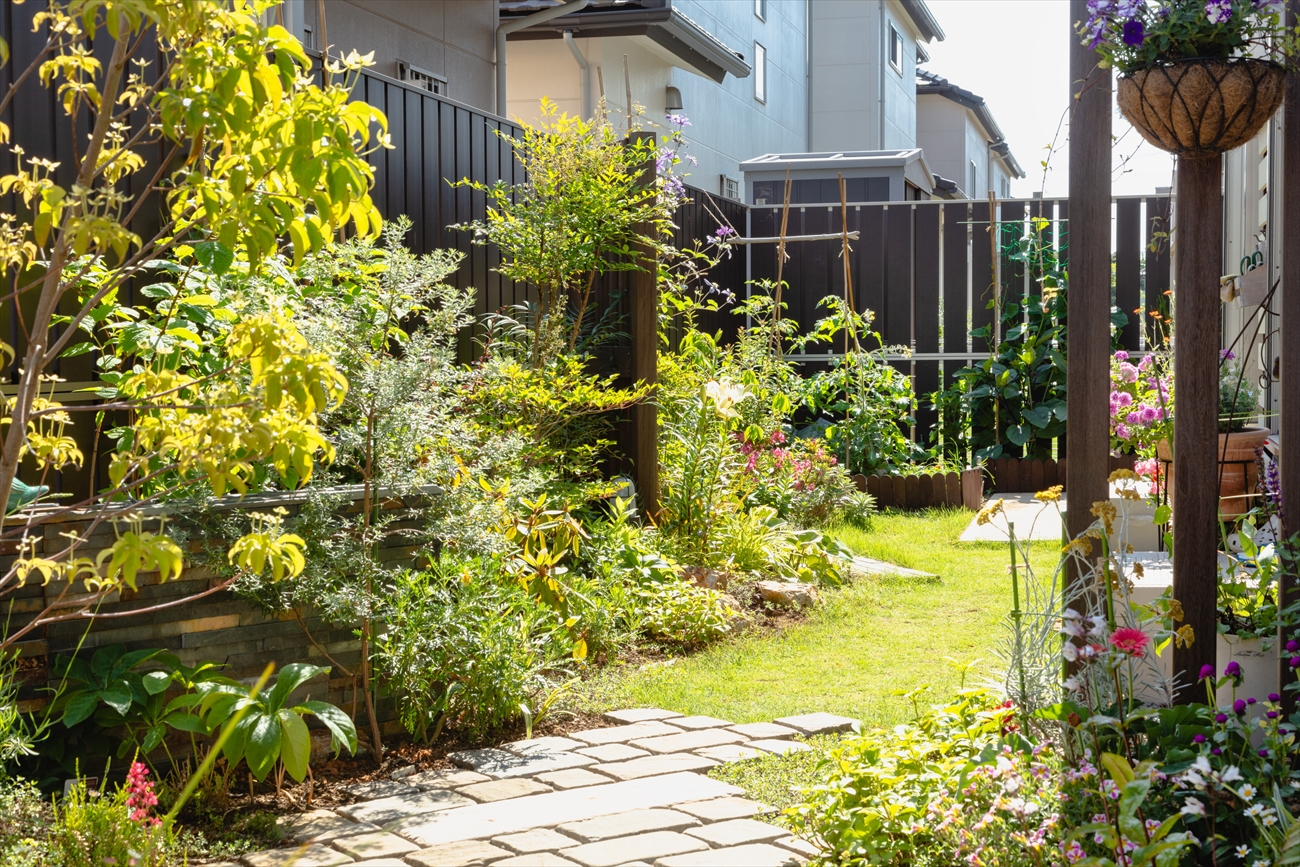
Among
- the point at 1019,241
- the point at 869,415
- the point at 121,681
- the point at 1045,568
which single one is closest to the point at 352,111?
the point at 121,681

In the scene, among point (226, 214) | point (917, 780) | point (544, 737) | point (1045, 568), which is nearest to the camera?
point (226, 214)

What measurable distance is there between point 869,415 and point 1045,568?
2768 millimetres

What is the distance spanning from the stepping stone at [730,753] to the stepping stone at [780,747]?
3cm

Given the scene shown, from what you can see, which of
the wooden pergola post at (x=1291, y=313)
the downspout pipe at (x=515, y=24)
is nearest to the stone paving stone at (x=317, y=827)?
the wooden pergola post at (x=1291, y=313)

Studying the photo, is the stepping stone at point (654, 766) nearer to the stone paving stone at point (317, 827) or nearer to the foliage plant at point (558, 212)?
the stone paving stone at point (317, 827)

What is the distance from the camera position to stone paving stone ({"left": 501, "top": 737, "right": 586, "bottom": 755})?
3.64 m

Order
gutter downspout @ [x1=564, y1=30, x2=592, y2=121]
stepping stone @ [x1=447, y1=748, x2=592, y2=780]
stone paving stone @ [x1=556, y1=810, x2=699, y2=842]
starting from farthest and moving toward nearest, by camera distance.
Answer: gutter downspout @ [x1=564, y1=30, x2=592, y2=121], stepping stone @ [x1=447, y1=748, x2=592, y2=780], stone paving stone @ [x1=556, y1=810, x2=699, y2=842]

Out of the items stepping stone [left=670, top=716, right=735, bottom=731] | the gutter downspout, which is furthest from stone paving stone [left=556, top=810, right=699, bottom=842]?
the gutter downspout

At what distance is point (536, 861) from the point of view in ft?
9.05

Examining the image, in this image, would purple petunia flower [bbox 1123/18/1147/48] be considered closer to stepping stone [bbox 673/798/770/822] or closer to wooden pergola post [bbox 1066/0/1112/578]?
wooden pergola post [bbox 1066/0/1112/578]

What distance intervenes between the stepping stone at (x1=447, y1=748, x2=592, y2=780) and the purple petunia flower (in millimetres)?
2445

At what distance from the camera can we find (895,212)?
10.7 m

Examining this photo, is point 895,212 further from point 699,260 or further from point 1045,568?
point 1045,568

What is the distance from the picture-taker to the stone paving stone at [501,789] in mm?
3236
